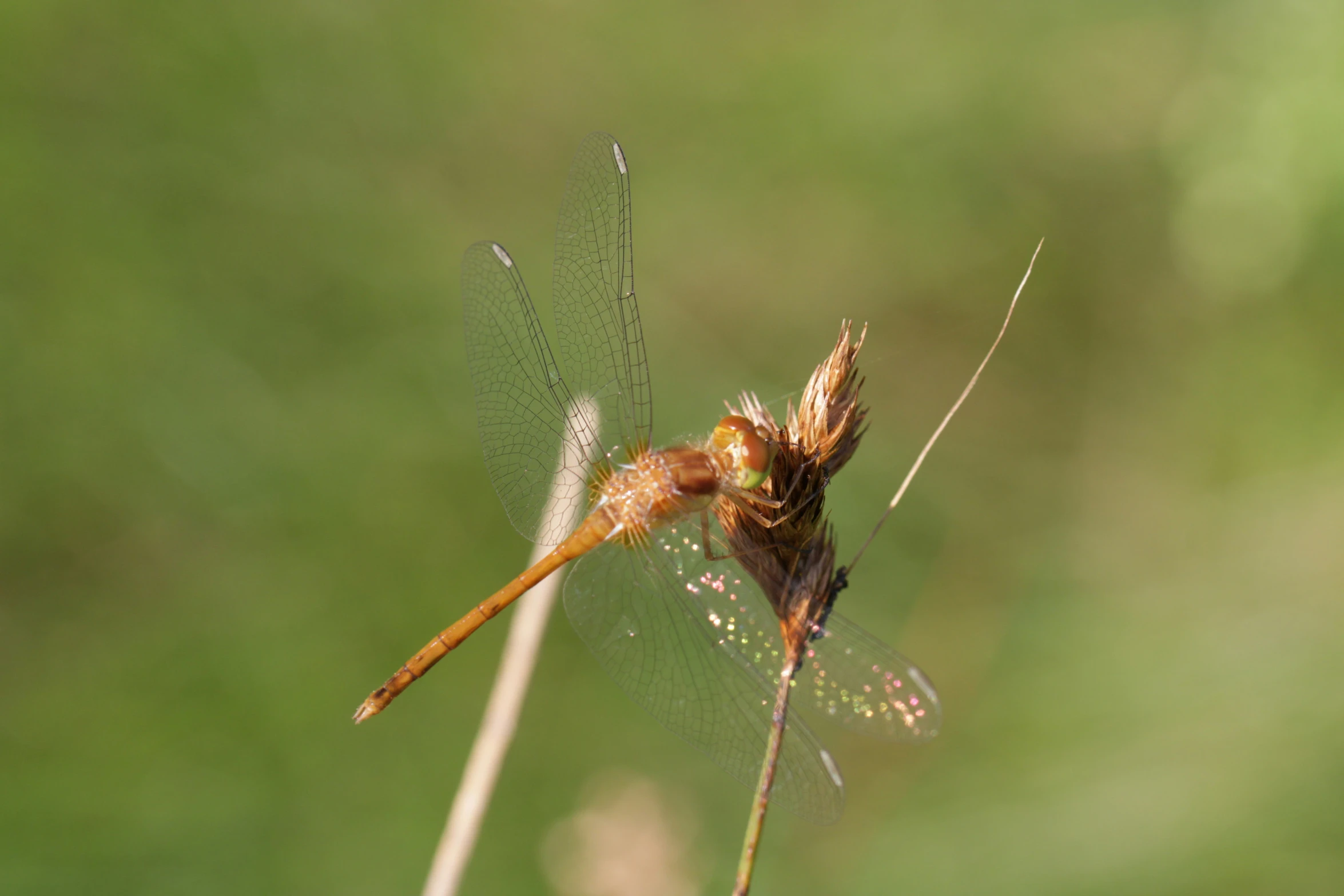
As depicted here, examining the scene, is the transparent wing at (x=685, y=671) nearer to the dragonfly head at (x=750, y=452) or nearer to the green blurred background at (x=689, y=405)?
the dragonfly head at (x=750, y=452)

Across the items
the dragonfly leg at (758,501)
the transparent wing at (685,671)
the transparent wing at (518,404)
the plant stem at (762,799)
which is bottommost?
the plant stem at (762,799)

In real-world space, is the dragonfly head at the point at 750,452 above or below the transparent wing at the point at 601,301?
below

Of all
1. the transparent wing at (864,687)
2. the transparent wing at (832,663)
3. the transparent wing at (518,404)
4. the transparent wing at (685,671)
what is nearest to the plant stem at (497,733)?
the transparent wing at (518,404)

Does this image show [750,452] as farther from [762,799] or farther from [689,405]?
[689,405]

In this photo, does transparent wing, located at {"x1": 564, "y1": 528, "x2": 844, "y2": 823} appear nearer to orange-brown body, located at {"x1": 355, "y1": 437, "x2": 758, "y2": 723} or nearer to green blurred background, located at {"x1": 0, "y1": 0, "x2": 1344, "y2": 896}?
orange-brown body, located at {"x1": 355, "y1": 437, "x2": 758, "y2": 723}

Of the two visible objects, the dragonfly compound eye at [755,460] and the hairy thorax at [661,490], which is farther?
the hairy thorax at [661,490]

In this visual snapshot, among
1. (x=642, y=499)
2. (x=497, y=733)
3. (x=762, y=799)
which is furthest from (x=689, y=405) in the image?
(x=762, y=799)
